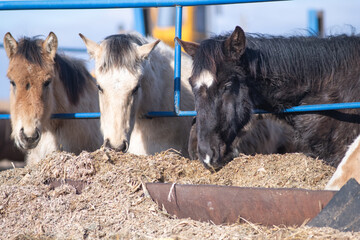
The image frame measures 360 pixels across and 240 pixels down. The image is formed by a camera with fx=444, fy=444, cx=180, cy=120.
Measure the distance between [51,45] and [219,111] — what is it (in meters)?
2.03

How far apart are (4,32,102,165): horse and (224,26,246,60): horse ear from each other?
1710 mm

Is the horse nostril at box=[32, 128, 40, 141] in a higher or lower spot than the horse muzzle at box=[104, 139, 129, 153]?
lower

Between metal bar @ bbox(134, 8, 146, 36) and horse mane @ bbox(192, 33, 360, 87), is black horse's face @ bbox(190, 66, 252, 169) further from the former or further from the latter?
metal bar @ bbox(134, 8, 146, 36)

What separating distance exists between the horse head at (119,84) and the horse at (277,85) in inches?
20.8

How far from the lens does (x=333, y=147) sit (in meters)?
3.53

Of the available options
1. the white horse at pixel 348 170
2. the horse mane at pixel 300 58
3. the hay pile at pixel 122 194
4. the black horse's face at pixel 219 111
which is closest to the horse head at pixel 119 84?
the hay pile at pixel 122 194

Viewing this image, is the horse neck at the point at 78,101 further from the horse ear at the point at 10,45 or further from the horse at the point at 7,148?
the horse at the point at 7,148

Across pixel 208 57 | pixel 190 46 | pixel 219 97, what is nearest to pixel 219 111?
pixel 219 97

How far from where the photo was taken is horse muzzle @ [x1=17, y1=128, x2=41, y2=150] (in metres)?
3.97

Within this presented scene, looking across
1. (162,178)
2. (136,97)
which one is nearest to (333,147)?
(162,178)

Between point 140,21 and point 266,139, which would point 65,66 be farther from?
point 140,21

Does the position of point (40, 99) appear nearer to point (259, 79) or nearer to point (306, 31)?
point (259, 79)

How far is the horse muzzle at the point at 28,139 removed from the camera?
3.97 metres

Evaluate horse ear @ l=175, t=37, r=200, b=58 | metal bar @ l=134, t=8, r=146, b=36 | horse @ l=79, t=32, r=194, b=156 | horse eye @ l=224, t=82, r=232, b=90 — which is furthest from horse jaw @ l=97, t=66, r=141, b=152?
metal bar @ l=134, t=8, r=146, b=36
